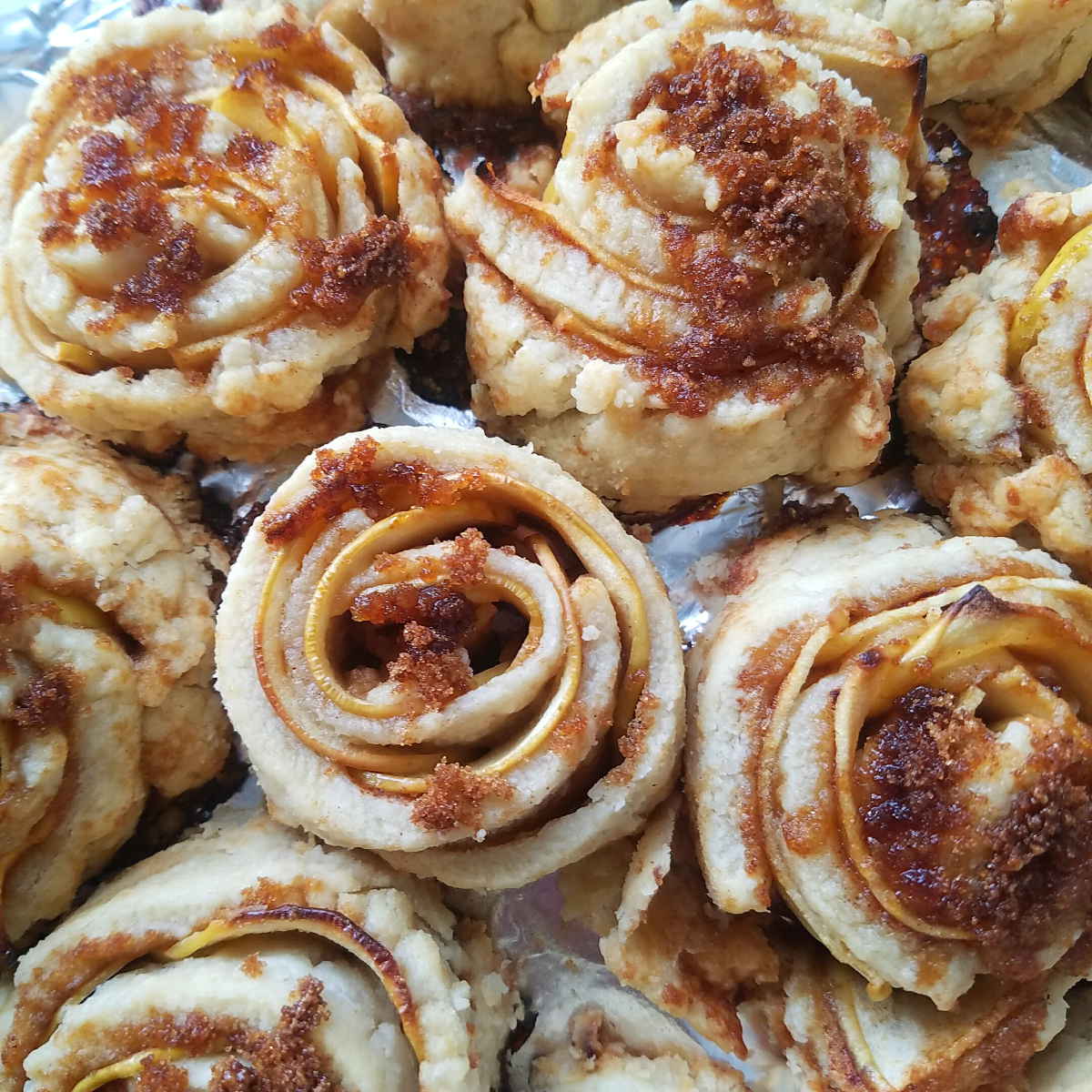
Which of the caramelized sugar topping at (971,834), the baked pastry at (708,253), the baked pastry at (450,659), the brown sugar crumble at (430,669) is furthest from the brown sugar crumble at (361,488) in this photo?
the caramelized sugar topping at (971,834)

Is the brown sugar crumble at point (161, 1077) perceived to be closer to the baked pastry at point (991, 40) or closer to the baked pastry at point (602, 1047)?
the baked pastry at point (602, 1047)

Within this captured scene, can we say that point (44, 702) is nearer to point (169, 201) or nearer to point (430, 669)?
point (430, 669)

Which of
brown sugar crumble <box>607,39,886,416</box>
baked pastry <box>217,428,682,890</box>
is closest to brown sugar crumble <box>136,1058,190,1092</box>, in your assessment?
baked pastry <box>217,428,682,890</box>

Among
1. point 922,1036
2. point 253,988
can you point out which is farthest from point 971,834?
point 253,988

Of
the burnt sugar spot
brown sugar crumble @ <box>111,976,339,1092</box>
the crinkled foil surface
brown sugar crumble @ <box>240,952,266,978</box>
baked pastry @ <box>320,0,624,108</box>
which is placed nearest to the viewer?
brown sugar crumble @ <box>111,976,339,1092</box>

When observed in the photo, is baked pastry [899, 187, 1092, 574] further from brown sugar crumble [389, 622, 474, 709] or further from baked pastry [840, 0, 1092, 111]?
brown sugar crumble [389, 622, 474, 709]
